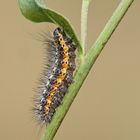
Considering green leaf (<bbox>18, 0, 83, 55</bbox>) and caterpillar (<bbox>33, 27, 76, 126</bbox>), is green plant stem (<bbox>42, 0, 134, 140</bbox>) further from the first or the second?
caterpillar (<bbox>33, 27, 76, 126</bbox>)

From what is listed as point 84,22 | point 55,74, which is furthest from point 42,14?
point 55,74

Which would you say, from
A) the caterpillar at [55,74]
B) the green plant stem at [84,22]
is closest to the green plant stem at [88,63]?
the green plant stem at [84,22]

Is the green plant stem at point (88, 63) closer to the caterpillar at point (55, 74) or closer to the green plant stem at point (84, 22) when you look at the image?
the green plant stem at point (84, 22)

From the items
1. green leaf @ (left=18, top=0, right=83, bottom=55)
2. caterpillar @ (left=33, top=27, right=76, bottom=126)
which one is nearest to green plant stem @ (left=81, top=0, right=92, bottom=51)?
green leaf @ (left=18, top=0, right=83, bottom=55)

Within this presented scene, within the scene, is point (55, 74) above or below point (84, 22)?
below

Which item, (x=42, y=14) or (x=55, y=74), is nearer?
(x=42, y=14)

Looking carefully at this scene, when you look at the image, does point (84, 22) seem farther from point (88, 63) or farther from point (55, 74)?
point (55, 74)

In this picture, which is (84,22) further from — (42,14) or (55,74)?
(55,74)

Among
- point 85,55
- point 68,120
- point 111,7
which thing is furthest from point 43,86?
point 111,7
